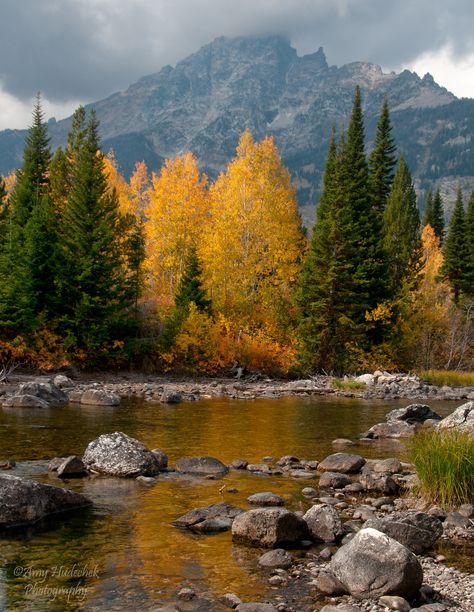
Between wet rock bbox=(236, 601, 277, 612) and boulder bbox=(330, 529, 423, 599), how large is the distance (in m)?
1.18

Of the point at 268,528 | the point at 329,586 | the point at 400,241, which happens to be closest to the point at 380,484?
the point at 268,528

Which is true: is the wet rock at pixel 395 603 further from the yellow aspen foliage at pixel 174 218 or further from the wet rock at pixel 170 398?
the yellow aspen foliage at pixel 174 218

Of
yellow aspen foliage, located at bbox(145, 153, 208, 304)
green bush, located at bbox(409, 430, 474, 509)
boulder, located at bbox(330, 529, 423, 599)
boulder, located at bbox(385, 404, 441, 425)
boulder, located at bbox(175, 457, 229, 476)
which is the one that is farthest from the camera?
yellow aspen foliage, located at bbox(145, 153, 208, 304)

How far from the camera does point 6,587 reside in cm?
732

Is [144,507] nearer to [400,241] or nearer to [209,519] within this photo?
[209,519]

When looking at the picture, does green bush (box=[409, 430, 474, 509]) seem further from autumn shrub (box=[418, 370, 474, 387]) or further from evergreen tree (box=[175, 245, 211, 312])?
autumn shrub (box=[418, 370, 474, 387])

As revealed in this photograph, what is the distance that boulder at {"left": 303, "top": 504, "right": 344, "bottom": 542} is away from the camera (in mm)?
9445

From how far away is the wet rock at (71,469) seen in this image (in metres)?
12.6

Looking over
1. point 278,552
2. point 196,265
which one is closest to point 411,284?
point 196,265

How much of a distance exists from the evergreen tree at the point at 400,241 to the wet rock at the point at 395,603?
127 feet

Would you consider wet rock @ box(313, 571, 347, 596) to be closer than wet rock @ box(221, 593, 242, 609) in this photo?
No

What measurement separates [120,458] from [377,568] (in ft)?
24.2

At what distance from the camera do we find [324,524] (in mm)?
9586

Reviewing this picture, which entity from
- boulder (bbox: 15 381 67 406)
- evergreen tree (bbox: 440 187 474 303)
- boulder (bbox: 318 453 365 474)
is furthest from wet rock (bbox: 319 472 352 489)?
evergreen tree (bbox: 440 187 474 303)
